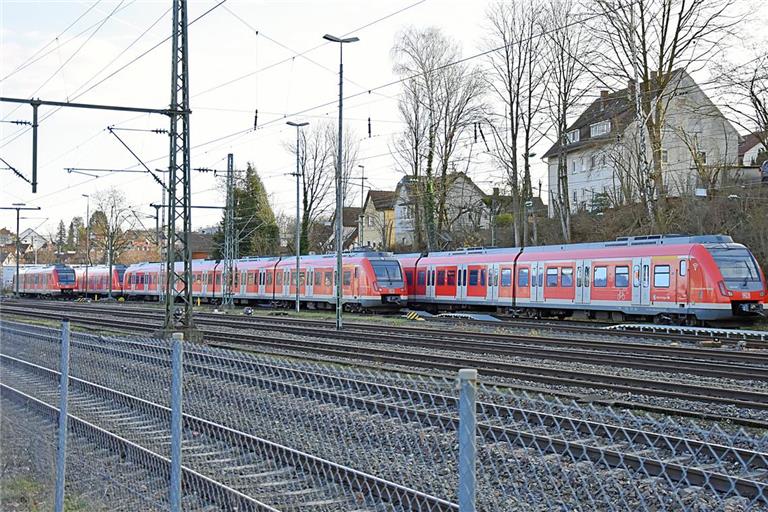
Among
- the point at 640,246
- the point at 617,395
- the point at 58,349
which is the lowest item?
the point at 617,395

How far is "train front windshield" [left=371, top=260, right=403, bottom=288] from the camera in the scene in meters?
39.4

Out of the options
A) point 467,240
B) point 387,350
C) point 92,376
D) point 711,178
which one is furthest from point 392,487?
point 467,240

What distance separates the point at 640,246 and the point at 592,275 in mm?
→ 2333

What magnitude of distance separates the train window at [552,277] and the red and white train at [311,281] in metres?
9.15

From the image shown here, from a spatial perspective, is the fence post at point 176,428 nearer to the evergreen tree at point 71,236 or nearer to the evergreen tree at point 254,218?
the evergreen tree at point 254,218

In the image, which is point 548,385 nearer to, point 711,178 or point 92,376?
point 92,376

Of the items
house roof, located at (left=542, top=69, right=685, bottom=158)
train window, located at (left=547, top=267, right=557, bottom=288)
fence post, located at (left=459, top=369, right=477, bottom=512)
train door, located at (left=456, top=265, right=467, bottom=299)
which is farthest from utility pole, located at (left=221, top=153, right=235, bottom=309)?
fence post, located at (left=459, top=369, right=477, bottom=512)

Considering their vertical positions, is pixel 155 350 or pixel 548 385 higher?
pixel 155 350

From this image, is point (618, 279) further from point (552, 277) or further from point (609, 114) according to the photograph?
point (609, 114)

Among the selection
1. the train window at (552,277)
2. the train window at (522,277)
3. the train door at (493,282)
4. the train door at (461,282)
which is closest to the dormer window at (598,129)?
the train door at (461,282)

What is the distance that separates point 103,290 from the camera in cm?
7325

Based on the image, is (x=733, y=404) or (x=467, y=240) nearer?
(x=733, y=404)

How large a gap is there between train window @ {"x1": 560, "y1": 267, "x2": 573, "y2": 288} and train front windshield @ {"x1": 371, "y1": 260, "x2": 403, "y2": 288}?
9921 mm

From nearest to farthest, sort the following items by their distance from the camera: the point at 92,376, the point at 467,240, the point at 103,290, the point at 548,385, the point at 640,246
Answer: the point at 92,376, the point at 548,385, the point at 640,246, the point at 467,240, the point at 103,290
